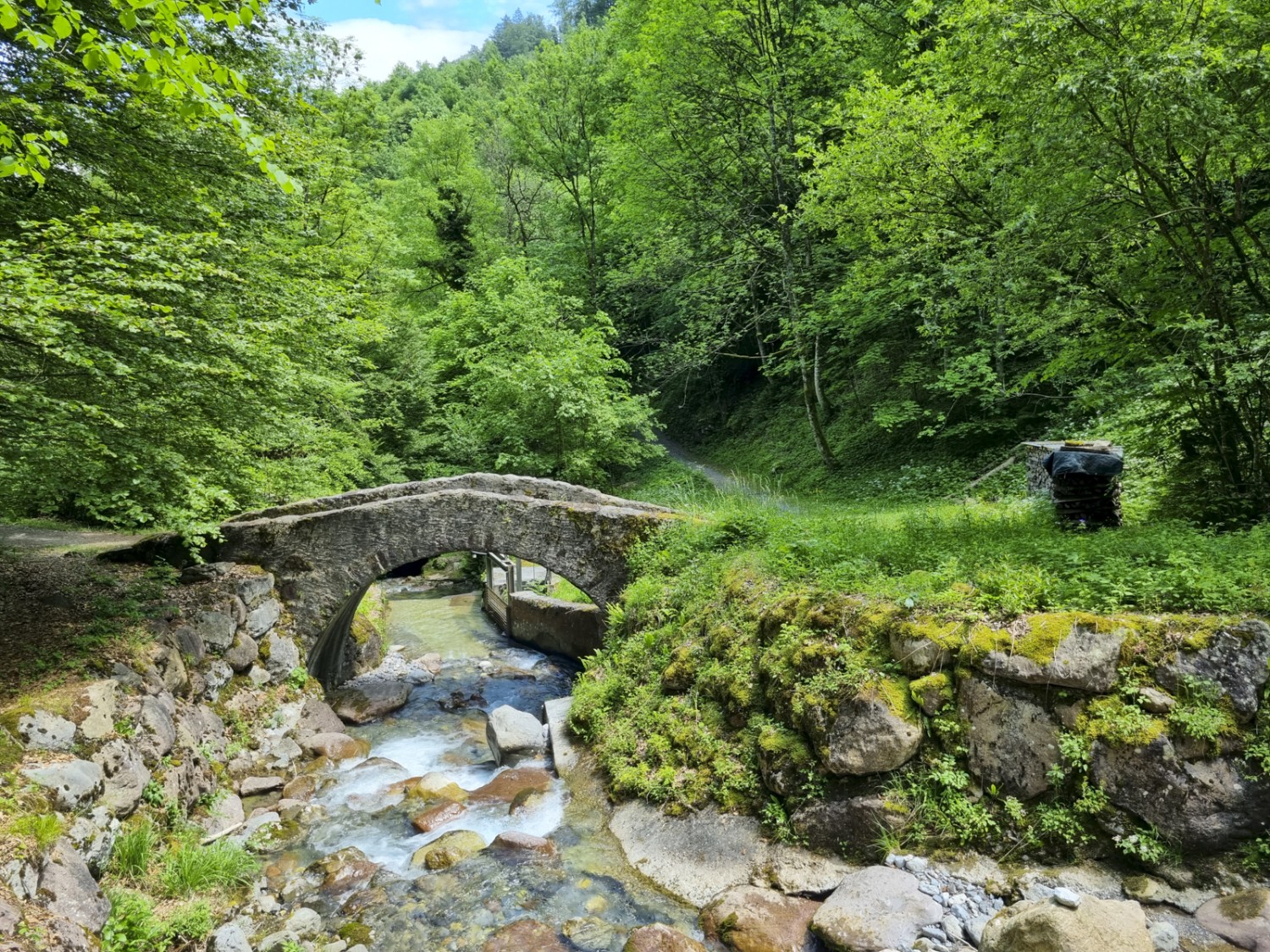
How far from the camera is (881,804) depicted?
17.9 ft

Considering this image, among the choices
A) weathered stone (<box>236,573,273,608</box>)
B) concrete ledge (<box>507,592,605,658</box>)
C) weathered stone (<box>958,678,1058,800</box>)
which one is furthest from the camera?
concrete ledge (<box>507,592,605,658</box>)

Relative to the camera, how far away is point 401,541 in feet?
32.8

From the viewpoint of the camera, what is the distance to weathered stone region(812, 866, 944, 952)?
470 cm

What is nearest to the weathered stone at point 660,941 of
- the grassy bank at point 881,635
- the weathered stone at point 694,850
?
the weathered stone at point 694,850

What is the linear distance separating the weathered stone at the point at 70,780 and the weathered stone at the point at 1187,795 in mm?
7758

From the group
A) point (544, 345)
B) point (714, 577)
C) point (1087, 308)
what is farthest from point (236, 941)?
point (544, 345)

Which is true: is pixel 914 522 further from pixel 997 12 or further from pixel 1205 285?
pixel 997 12

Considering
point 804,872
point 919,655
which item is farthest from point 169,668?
point 919,655

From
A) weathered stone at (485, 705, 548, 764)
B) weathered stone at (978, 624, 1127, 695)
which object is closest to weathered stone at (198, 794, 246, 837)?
weathered stone at (485, 705, 548, 764)

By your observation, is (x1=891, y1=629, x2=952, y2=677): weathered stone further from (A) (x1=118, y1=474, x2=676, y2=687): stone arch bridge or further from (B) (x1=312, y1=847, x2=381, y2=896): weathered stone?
(B) (x1=312, y1=847, x2=381, y2=896): weathered stone

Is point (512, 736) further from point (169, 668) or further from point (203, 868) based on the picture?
point (169, 668)

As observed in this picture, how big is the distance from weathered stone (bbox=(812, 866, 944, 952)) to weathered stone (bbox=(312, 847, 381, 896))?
13.7ft

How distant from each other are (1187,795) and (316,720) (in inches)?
384

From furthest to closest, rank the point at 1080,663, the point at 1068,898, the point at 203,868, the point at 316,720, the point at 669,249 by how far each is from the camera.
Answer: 1. the point at 669,249
2. the point at 316,720
3. the point at 203,868
4. the point at 1080,663
5. the point at 1068,898
